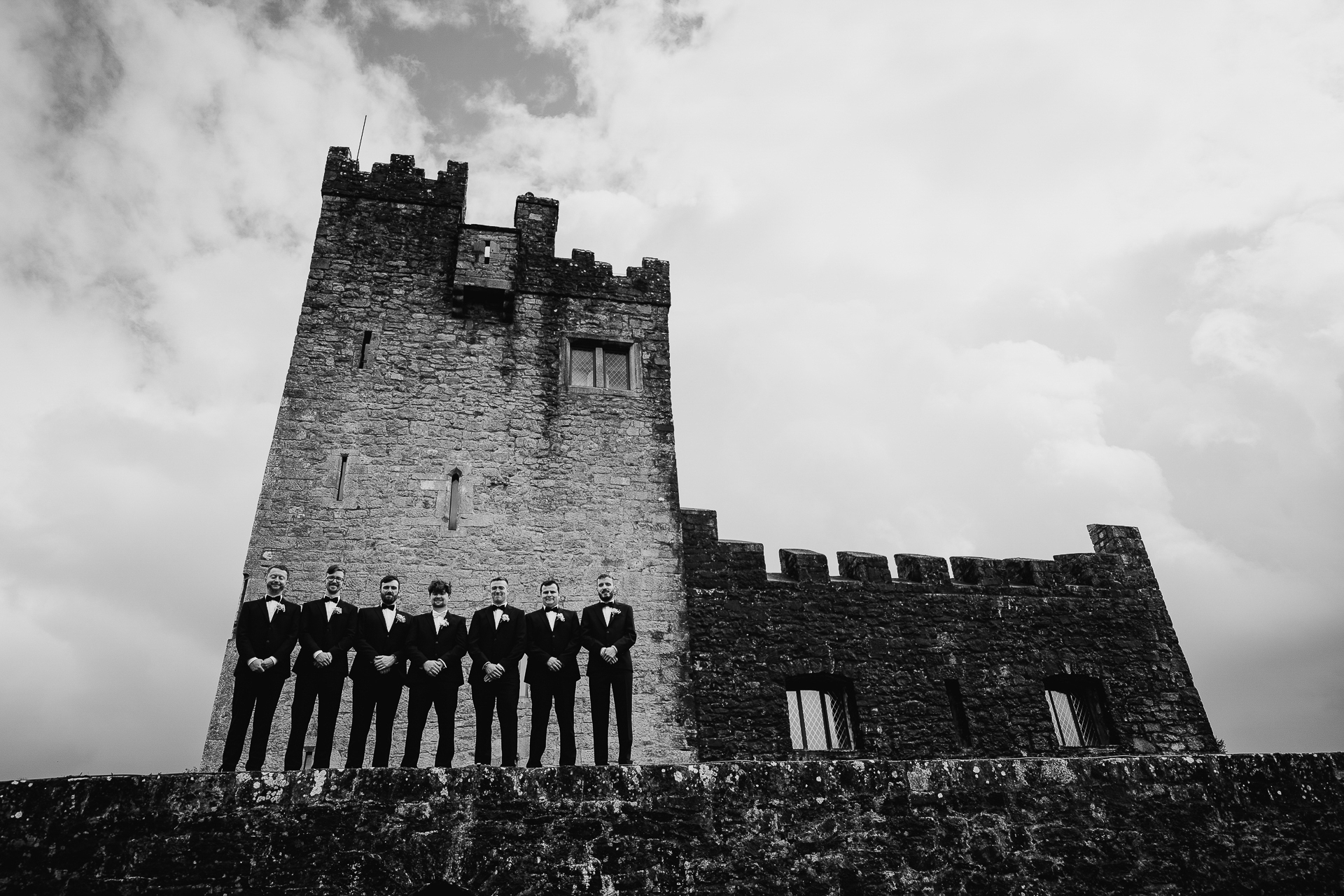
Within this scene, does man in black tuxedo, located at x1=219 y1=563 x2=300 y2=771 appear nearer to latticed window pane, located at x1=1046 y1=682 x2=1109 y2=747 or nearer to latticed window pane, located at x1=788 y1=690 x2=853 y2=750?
latticed window pane, located at x1=788 y1=690 x2=853 y2=750

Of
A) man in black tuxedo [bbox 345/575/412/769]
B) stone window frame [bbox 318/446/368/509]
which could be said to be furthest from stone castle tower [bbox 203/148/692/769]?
man in black tuxedo [bbox 345/575/412/769]

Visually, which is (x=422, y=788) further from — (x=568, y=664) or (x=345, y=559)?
(x=345, y=559)

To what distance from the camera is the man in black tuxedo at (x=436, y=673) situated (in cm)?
648

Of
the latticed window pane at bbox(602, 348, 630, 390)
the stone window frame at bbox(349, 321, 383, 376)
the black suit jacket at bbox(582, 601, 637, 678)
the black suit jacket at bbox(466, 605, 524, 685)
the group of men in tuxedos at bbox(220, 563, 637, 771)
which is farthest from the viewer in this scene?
the latticed window pane at bbox(602, 348, 630, 390)

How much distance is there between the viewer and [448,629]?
6770 mm

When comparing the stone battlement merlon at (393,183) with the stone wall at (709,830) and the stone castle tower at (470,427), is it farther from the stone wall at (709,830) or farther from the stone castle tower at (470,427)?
the stone wall at (709,830)

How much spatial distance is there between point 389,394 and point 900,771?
9772 mm

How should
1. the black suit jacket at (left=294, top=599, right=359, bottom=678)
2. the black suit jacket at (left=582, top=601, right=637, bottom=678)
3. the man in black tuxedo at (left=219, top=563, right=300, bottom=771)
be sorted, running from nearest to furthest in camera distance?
the man in black tuxedo at (left=219, top=563, right=300, bottom=771), the black suit jacket at (left=294, top=599, right=359, bottom=678), the black suit jacket at (left=582, top=601, right=637, bottom=678)

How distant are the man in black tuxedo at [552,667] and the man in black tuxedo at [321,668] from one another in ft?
4.83

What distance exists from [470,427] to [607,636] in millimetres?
6480

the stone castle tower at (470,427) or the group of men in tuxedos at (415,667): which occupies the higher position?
the stone castle tower at (470,427)

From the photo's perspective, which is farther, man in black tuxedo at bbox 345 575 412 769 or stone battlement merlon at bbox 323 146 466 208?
stone battlement merlon at bbox 323 146 466 208

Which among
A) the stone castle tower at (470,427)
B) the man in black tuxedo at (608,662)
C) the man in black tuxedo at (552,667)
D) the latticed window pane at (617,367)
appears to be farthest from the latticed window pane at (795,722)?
the latticed window pane at (617,367)

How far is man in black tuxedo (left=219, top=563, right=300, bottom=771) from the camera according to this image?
605 centimetres
